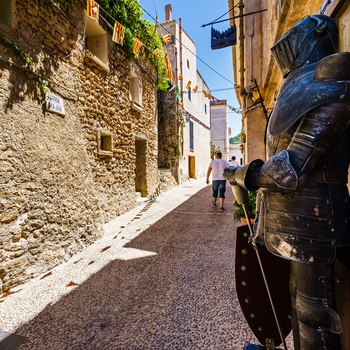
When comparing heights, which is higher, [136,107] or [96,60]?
[96,60]

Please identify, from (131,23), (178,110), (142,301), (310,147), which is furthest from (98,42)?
(178,110)

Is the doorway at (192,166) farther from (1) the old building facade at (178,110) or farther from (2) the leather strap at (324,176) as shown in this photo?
(2) the leather strap at (324,176)

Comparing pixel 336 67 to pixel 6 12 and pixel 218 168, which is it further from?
pixel 218 168

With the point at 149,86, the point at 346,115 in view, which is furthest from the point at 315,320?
the point at 149,86

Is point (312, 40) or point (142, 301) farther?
point (142, 301)

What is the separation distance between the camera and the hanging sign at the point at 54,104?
124 inches

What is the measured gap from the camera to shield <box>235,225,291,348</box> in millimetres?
1404

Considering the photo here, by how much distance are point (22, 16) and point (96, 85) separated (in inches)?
77.2

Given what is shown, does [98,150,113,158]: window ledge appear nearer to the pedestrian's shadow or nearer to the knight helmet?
the pedestrian's shadow

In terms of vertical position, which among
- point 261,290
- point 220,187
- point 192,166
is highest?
point 192,166

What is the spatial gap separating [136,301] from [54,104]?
2797 mm

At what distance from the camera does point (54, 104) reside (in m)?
3.26

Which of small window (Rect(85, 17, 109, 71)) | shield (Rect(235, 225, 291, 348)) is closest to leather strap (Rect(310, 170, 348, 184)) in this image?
shield (Rect(235, 225, 291, 348))

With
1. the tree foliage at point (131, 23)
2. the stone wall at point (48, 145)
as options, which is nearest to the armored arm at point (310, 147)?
the stone wall at point (48, 145)
